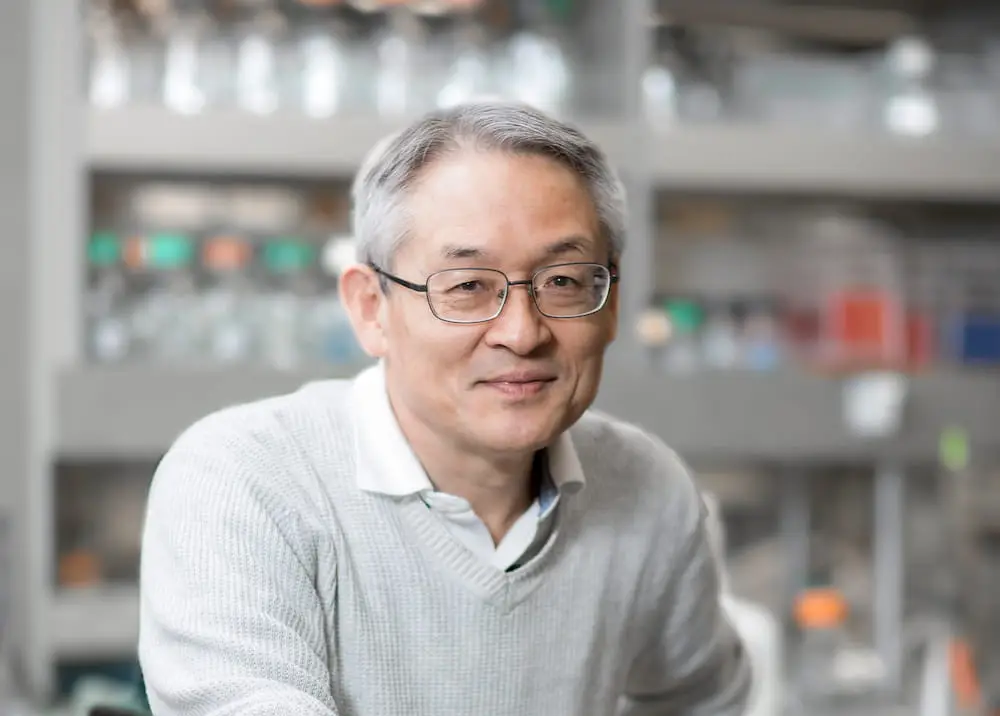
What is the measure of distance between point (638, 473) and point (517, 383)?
252 mm

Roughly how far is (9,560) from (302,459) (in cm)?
150

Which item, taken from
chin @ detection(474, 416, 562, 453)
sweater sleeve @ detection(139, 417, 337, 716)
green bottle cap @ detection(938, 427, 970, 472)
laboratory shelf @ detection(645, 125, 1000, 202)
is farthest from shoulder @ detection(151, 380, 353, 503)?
green bottle cap @ detection(938, 427, 970, 472)

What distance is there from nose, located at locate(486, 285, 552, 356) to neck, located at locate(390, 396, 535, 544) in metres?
0.10

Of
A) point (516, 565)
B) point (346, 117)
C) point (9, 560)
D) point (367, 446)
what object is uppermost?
point (346, 117)

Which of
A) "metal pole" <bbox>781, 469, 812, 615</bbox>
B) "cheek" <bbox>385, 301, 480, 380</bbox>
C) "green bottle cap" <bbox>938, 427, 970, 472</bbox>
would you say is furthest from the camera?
"metal pole" <bbox>781, 469, 812, 615</bbox>

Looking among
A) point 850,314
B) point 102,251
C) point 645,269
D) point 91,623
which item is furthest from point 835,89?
point 91,623

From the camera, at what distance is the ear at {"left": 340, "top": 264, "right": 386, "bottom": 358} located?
1033mm

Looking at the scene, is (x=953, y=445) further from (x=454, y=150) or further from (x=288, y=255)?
(x=454, y=150)

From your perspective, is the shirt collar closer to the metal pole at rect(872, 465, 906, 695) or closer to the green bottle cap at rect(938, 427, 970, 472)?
the green bottle cap at rect(938, 427, 970, 472)

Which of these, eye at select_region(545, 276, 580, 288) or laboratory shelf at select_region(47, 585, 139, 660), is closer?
eye at select_region(545, 276, 580, 288)

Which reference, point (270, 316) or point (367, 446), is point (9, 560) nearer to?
point (270, 316)

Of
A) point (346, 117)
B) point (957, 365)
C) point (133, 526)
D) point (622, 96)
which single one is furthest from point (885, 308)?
point (133, 526)

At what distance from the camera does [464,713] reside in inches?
39.9

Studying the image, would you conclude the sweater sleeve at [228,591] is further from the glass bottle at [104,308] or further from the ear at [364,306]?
the glass bottle at [104,308]
